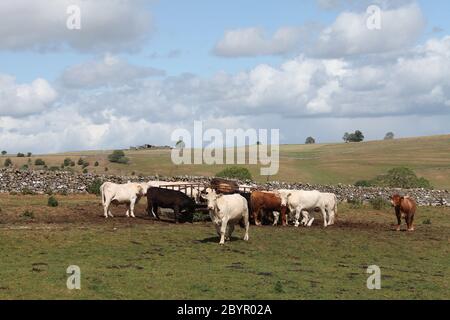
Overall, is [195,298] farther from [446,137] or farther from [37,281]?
[446,137]

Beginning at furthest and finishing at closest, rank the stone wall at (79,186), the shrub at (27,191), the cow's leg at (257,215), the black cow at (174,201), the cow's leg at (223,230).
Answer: the stone wall at (79,186) < the shrub at (27,191) < the black cow at (174,201) < the cow's leg at (257,215) < the cow's leg at (223,230)

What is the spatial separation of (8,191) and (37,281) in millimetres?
29391

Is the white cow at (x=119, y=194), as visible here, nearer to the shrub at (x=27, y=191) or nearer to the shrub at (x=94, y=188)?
the shrub at (x=27, y=191)

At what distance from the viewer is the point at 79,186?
1850 inches

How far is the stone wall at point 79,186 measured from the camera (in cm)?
4588

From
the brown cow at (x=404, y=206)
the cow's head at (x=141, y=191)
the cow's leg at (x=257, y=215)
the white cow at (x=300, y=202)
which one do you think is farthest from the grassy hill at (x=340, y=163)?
the brown cow at (x=404, y=206)

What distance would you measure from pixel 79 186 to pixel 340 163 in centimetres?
6937

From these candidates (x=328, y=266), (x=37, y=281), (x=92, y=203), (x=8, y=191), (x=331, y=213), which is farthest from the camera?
(x=8, y=191)

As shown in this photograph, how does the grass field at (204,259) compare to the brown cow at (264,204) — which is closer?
the grass field at (204,259)

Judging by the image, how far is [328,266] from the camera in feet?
67.8

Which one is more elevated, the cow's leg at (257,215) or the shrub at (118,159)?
the shrub at (118,159)

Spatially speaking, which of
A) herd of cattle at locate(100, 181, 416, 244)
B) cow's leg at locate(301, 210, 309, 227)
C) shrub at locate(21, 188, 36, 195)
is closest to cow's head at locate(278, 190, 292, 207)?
herd of cattle at locate(100, 181, 416, 244)

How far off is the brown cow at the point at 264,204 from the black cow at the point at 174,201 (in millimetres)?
2576
